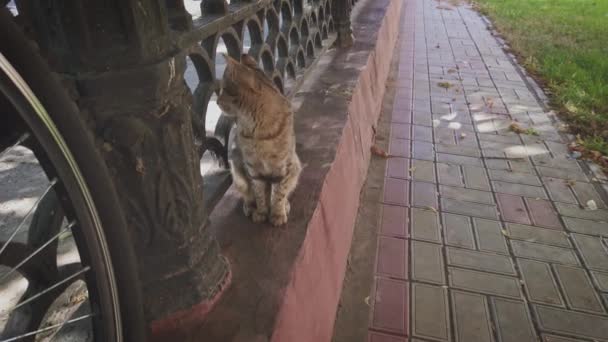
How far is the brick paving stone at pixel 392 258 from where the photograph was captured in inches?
101

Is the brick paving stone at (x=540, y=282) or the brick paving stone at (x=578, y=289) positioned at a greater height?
the brick paving stone at (x=540, y=282)

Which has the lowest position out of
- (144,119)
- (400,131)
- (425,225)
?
(425,225)

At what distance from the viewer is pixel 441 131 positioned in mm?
4344

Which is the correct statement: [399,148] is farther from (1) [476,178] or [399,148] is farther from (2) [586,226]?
(2) [586,226]

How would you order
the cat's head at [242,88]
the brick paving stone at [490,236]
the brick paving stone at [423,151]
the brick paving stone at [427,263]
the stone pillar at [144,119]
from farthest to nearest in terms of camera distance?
the brick paving stone at [423,151] → the brick paving stone at [490,236] → the brick paving stone at [427,263] → the cat's head at [242,88] → the stone pillar at [144,119]

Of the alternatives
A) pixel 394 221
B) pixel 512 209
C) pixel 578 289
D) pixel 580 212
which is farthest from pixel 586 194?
pixel 394 221

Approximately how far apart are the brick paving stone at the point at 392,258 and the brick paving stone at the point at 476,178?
998 millimetres

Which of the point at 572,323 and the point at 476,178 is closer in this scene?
the point at 572,323

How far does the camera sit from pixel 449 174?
3.60 metres

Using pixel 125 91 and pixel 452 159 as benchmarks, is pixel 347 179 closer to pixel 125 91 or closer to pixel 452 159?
pixel 452 159

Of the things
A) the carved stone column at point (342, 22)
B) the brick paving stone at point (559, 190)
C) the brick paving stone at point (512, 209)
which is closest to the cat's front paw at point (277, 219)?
the brick paving stone at point (512, 209)

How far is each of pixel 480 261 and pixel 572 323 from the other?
0.58 meters

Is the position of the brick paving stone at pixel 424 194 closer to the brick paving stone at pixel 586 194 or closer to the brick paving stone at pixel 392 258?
the brick paving stone at pixel 392 258

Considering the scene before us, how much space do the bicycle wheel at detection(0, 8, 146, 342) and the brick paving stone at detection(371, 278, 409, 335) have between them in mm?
1492
